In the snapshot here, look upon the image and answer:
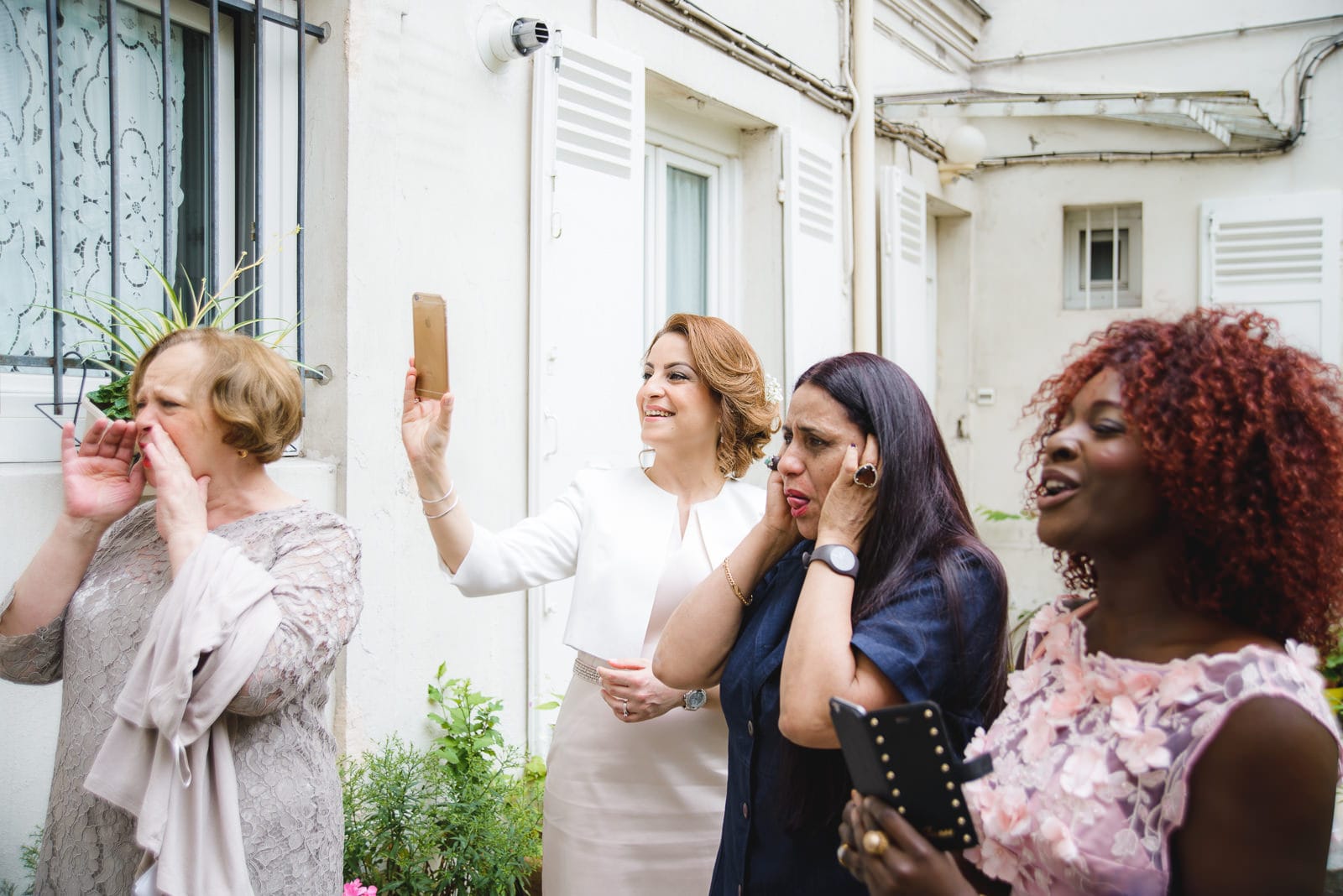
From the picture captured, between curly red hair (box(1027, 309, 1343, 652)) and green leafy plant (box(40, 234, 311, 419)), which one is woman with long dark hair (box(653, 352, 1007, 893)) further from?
green leafy plant (box(40, 234, 311, 419))

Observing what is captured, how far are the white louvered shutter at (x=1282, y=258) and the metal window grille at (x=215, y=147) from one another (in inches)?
218

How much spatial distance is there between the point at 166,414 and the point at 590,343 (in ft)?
6.88

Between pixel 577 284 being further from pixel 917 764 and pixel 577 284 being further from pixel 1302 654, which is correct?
pixel 1302 654

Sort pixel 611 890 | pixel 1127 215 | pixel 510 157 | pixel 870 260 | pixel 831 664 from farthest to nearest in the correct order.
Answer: pixel 1127 215
pixel 870 260
pixel 510 157
pixel 611 890
pixel 831 664

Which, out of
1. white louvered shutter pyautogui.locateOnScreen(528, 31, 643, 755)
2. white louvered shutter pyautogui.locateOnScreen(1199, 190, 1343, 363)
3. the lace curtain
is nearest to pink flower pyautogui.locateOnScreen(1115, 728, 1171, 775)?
the lace curtain

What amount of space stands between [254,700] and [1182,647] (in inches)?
53.2

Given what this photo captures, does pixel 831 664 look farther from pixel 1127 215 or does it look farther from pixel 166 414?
pixel 1127 215

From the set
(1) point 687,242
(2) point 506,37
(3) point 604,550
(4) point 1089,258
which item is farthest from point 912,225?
(3) point 604,550

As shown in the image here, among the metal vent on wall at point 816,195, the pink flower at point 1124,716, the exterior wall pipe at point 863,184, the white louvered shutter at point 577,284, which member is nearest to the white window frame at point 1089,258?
the exterior wall pipe at point 863,184

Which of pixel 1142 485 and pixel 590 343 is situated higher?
pixel 590 343

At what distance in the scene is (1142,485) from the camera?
48.2 inches

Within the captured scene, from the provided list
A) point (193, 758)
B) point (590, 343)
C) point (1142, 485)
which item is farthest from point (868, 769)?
point (590, 343)

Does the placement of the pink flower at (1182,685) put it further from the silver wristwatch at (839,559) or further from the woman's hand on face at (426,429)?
the woman's hand on face at (426,429)

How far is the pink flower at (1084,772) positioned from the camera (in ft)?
3.90
